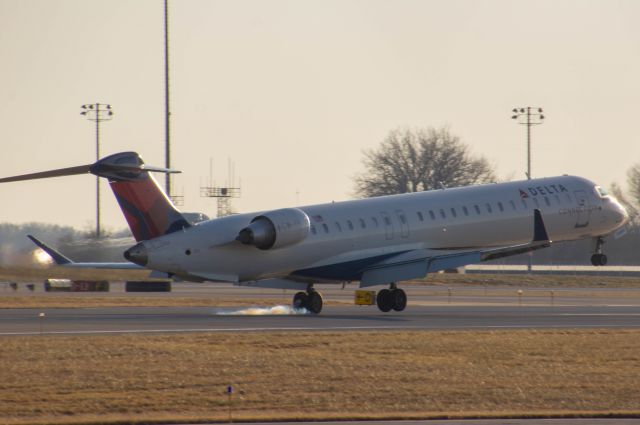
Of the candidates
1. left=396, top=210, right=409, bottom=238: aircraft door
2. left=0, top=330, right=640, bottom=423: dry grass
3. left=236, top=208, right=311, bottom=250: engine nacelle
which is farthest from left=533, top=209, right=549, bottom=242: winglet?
left=0, top=330, right=640, bottom=423: dry grass

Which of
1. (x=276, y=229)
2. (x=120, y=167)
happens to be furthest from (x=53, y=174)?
(x=276, y=229)

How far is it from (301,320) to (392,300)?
582 centimetres

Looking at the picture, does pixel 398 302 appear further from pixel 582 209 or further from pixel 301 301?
pixel 582 209

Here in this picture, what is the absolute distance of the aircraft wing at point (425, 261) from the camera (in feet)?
152

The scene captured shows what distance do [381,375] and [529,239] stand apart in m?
24.6

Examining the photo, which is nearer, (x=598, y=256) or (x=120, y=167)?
(x=120, y=167)

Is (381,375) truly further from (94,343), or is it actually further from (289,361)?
(94,343)

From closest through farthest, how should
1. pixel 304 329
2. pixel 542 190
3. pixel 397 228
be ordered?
1. pixel 304 329
2. pixel 397 228
3. pixel 542 190

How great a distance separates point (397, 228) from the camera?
155 ft

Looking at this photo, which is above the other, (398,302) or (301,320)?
(398,302)

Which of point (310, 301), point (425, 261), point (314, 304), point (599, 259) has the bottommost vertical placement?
point (314, 304)

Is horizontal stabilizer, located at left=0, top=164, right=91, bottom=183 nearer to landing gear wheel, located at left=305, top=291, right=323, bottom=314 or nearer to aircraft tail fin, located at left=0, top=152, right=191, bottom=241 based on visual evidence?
aircraft tail fin, located at left=0, top=152, right=191, bottom=241

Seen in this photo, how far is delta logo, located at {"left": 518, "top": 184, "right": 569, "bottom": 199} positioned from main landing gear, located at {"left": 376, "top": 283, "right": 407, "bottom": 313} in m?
6.83

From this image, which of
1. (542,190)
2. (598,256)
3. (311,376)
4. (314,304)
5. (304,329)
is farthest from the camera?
(598,256)
